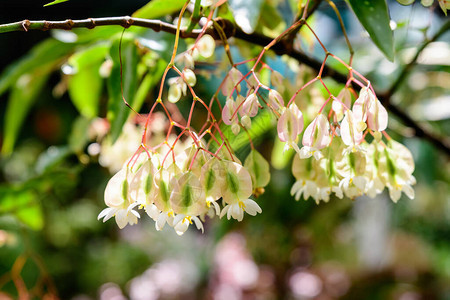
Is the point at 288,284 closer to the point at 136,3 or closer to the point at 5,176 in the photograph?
the point at 136,3

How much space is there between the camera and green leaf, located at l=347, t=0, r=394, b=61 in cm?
22

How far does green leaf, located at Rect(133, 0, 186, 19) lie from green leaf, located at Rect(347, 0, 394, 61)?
0.38ft

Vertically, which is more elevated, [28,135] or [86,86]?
[86,86]

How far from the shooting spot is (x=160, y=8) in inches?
11.3

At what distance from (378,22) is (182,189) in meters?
0.14

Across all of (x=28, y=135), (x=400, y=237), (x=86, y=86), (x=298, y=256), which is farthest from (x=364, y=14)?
(x=400, y=237)

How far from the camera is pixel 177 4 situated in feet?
0.93

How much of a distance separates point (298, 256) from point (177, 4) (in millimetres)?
1007

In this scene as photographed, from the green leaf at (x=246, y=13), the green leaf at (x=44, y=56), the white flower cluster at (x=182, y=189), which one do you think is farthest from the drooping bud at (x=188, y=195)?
the green leaf at (x=44, y=56)

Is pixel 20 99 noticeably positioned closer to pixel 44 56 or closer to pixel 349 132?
pixel 44 56

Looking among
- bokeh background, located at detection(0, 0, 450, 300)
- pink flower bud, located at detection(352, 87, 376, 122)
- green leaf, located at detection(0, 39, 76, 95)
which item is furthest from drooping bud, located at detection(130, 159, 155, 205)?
bokeh background, located at detection(0, 0, 450, 300)

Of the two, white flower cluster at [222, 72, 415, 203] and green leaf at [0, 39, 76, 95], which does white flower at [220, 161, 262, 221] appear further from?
green leaf at [0, 39, 76, 95]

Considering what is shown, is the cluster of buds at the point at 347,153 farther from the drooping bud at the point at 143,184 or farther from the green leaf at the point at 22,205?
the green leaf at the point at 22,205

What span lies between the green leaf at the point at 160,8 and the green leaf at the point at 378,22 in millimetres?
115
